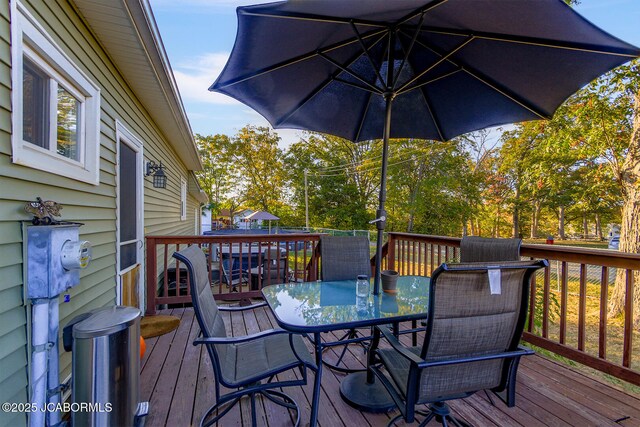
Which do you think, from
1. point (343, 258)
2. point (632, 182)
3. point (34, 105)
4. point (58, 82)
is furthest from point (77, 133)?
point (632, 182)

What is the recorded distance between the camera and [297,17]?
5.99 ft

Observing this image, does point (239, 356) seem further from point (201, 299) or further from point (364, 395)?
point (364, 395)

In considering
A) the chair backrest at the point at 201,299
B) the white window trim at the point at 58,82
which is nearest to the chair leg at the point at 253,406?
the chair backrest at the point at 201,299

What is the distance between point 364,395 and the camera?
6.75 feet

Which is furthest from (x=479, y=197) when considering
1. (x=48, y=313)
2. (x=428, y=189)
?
(x=48, y=313)

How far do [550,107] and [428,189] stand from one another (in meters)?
16.6

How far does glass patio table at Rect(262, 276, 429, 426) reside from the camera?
1.61m

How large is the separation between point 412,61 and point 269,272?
125 inches

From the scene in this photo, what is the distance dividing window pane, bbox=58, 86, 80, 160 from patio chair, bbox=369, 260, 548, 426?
8.70 feet

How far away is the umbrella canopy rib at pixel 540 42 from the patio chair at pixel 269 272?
3.02m

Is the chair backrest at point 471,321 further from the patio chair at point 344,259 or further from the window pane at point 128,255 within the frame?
the window pane at point 128,255

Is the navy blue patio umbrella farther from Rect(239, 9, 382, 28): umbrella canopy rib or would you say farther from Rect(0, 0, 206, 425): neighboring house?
Rect(0, 0, 206, 425): neighboring house

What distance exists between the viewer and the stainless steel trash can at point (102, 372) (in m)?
1.54

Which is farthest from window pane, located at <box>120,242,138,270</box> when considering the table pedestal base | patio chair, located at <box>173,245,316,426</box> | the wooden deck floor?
the table pedestal base
